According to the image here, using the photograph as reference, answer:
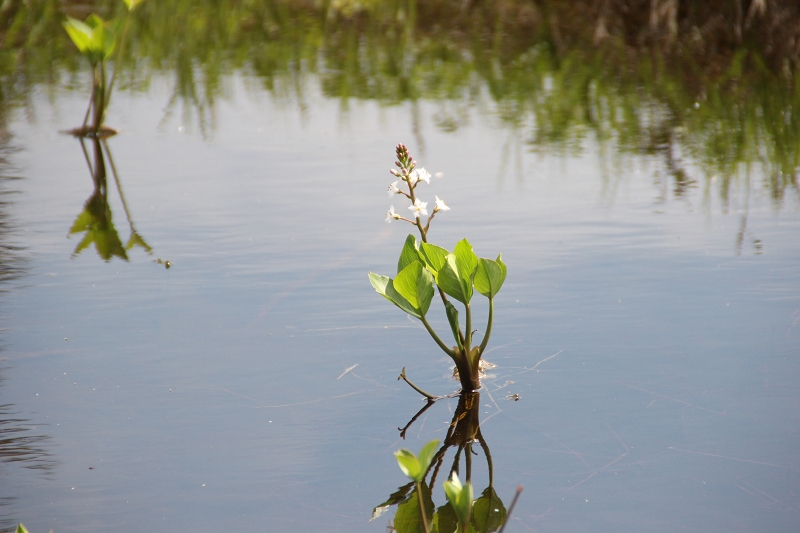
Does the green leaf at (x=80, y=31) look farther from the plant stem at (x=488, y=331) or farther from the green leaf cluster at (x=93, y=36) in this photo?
the plant stem at (x=488, y=331)

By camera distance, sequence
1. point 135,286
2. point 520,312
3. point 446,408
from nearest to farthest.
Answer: point 446,408 → point 520,312 → point 135,286

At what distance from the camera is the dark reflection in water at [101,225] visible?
2.56 m

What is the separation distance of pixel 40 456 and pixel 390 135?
2582mm

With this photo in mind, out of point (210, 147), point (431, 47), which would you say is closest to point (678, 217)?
point (210, 147)

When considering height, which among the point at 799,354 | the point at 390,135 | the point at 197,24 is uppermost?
the point at 197,24

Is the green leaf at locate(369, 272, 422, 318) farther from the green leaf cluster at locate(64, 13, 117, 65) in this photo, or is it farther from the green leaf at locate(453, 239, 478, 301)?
the green leaf cluster at locate(64, 13, 117, 65)

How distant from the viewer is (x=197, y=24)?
643 centimetres

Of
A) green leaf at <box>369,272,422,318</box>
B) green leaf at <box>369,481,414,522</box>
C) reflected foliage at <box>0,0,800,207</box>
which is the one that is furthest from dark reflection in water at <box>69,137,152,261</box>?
green leaf at <box>369,481,414,522</box>

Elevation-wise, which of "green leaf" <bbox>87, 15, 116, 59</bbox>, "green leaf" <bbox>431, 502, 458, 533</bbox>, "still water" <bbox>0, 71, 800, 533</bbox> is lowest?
"green leaf" <bbox>431, 502, 458, 533</bbox>

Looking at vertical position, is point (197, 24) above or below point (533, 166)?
above

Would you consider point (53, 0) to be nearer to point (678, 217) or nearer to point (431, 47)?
point (431, 47)

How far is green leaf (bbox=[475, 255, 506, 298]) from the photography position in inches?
63.8

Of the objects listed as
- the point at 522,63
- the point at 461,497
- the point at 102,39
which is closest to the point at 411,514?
the point at 461,497

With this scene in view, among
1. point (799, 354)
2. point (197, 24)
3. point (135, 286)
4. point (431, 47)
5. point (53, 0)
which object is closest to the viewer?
point (799, 354)
